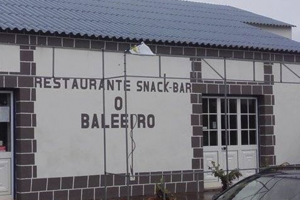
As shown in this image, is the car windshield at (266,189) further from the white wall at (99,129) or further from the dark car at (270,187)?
the white wall at (99,129)

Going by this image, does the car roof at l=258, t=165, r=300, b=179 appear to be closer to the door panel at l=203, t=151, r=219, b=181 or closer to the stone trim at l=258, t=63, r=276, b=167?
the door panel at l=203, t=151, r=219, b=181

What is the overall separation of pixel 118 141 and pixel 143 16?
3.86 m

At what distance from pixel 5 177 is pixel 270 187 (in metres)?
6.39

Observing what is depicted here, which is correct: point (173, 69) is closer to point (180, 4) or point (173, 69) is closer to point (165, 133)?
point (165, 133)

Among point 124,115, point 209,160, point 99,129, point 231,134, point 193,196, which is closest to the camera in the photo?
point 99,129

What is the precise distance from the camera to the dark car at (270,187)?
7.34 meters

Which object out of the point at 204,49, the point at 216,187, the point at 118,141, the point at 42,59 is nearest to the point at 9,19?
the point at 42,59

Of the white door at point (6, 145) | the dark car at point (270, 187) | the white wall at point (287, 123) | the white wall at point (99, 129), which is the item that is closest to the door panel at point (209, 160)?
the white wall at point (99, 129)

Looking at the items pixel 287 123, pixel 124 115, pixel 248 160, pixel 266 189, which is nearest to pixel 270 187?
pixel 266 189

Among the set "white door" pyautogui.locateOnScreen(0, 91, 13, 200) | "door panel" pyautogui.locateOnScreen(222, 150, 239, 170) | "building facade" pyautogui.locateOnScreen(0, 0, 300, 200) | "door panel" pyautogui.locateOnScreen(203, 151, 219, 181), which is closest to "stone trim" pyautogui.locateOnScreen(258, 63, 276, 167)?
"building facade" pyautogui.locateOnScreen(0, 0, 300, 200)

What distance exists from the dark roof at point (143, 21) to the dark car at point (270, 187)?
5985mm

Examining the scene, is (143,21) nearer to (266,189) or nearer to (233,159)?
(233,159)

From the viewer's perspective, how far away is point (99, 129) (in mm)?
13289

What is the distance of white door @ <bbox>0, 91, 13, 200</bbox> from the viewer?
12.4 metres
